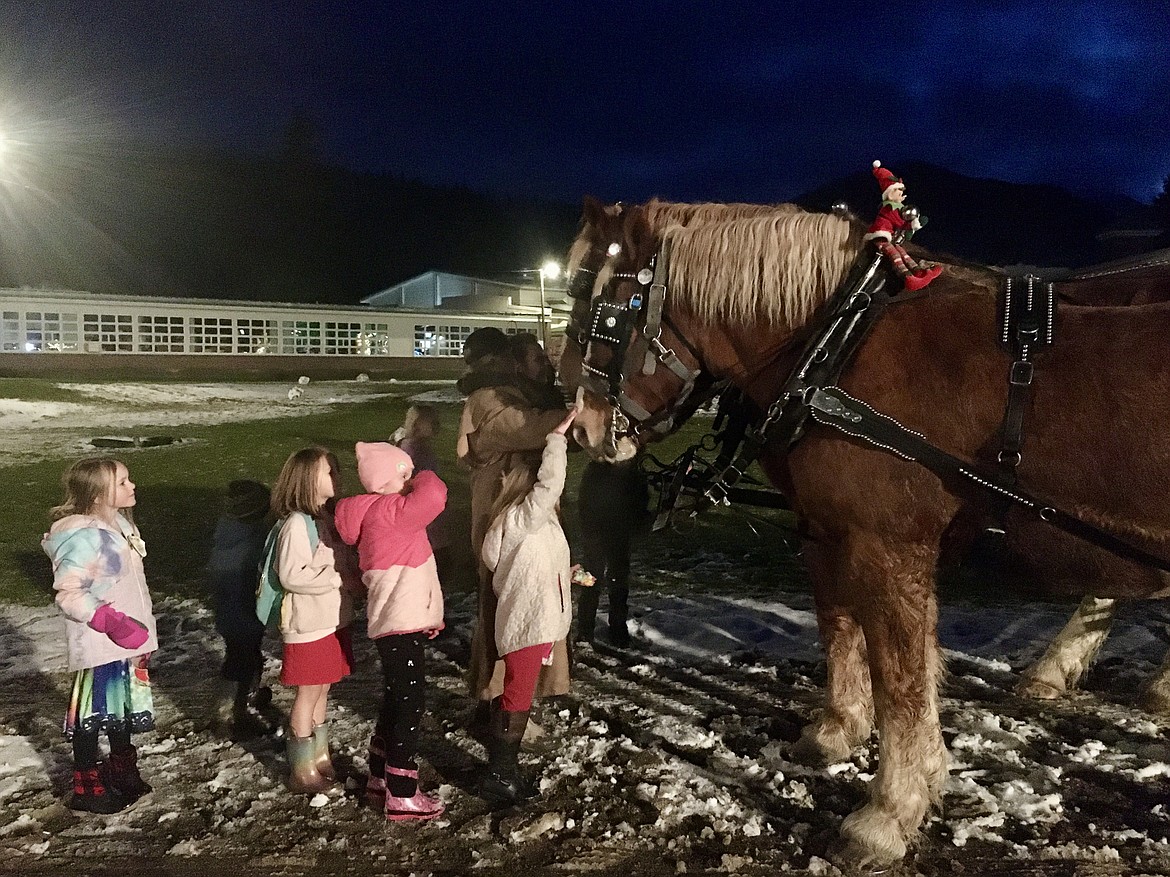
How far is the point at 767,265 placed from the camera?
304 cm

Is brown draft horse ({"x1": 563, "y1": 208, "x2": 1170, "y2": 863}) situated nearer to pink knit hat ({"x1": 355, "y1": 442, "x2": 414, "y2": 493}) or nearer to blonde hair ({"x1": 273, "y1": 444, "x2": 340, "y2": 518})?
pink knit hat ({"x1": 355, "y1": 442, "x2": 414, "y2": 493})

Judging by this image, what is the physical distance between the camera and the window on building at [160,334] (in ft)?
99.1

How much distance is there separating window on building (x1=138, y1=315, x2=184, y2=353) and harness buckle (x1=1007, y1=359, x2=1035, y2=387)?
33516mm

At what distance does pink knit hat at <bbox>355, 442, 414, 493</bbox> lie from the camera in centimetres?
320

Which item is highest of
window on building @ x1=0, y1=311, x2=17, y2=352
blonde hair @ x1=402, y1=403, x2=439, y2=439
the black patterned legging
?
window on building @ x1=0, y1=311, x2=17, y2=352

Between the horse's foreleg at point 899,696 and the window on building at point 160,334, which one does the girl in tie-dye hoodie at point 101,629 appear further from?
the window on building at point 160,334

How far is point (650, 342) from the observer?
10.5ft

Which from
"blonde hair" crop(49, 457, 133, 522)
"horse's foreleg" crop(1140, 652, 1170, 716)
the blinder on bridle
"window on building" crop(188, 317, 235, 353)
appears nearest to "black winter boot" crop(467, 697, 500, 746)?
the blinder on bridle

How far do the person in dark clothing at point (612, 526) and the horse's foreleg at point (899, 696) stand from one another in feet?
7.66

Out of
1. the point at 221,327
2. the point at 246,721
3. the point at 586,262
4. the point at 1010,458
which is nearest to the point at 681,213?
the point at 586,262

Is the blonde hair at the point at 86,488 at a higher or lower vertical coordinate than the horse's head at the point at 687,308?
lower

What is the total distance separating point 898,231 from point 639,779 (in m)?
2.51

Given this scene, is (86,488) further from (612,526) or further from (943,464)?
(943,464)

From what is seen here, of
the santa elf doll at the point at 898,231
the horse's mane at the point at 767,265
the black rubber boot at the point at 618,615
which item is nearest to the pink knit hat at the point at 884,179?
the santa elf doll at the point at 898,231
